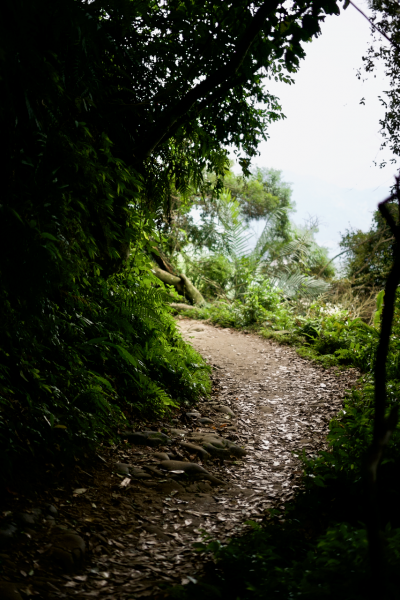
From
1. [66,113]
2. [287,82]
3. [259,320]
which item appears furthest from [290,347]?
[66,113]

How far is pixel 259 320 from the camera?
10.9 meters

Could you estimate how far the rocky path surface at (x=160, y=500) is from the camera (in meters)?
2.13

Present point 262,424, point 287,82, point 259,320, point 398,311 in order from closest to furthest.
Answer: point 262,424 < point 287,82 < point 398,311 < point 259,320

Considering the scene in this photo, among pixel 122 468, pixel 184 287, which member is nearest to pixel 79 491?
pixel 122 468

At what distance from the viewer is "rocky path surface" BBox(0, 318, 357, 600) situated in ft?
6.98

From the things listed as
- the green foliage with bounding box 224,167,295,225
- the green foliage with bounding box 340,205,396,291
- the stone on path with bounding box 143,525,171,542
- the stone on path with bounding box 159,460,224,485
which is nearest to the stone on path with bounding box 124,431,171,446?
the stone on path with bounding box 159,460,224,485

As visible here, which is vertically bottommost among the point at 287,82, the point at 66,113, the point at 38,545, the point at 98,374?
the point at 38,545

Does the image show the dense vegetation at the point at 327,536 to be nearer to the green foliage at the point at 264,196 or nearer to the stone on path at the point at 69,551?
the stone on path at the point at 69,551

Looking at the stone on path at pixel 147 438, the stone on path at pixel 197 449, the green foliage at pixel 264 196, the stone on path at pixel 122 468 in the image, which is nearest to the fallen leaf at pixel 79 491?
the stone on path at pixel 122 468

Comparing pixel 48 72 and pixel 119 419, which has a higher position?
pixel 48 72

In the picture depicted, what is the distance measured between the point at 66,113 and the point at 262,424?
377 centimetres

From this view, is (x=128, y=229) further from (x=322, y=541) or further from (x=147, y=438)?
(x=322, y=541)

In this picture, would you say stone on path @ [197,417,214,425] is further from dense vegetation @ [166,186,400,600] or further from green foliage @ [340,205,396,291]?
green foliage @ [340,205,396,291]

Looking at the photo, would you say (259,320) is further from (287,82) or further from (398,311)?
(287,82)
